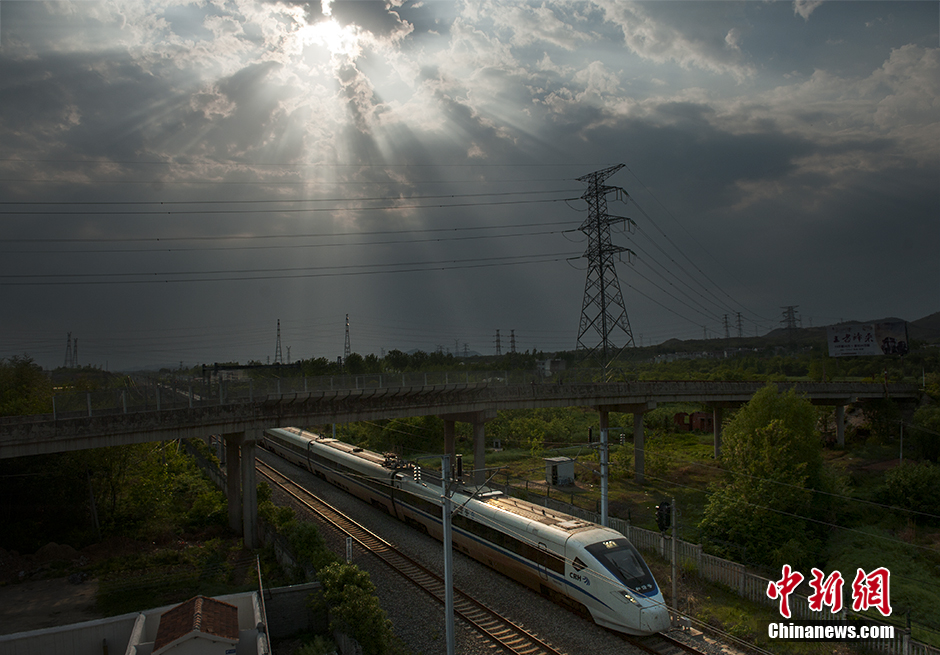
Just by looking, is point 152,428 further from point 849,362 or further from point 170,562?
point 849,362

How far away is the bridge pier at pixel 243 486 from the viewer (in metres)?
29.8

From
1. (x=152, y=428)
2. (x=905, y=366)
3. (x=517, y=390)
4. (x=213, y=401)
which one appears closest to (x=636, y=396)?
(x=517, y=390)

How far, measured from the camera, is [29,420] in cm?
2289

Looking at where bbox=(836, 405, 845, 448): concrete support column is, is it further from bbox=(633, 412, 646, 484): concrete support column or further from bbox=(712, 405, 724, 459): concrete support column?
bbox=(633, 412, 646, 484): concrete support column

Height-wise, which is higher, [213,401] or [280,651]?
[213,401]

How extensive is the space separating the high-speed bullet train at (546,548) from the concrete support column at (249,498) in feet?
24.3

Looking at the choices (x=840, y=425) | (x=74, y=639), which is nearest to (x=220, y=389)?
(x=74, y=639)

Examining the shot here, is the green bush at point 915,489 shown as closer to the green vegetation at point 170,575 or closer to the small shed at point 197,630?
the green vegetation at point 170,575

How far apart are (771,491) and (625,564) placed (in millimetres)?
15488

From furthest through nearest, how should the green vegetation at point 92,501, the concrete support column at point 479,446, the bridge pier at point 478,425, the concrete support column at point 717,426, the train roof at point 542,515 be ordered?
the concrete support column at point 717,426, the concrete support column at point 479,446, the bridge pier at point 478,425, the green vegetation at point 92,501, the train roof at point 542,515

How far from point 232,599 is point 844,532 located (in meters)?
35.4

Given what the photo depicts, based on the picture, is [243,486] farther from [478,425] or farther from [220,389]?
[478,425]

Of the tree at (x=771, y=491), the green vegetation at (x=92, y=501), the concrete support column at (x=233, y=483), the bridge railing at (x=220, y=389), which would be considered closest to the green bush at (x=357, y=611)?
the bridge railing at (x=220, y=389)

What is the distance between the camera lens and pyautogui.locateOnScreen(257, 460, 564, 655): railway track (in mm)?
18297
